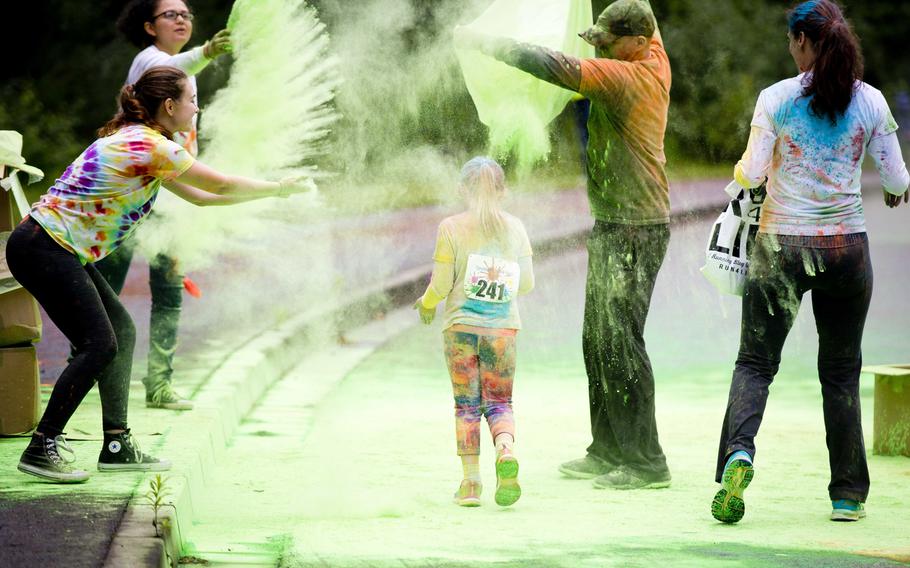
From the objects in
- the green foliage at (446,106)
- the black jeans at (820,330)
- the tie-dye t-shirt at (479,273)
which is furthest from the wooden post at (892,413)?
the green foliage at (446,106)

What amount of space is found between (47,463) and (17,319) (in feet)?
4.07

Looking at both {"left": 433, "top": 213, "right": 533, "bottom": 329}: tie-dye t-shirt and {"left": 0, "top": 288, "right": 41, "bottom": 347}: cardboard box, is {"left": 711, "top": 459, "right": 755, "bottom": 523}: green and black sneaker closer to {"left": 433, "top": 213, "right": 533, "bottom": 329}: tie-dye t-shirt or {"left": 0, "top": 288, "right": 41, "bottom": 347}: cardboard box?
{"left": 433, "top": 213, "right": 533, "bottom": 329}: tie-dye t-shirt

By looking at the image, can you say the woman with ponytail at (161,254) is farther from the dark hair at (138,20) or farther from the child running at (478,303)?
the child running at (478,303)

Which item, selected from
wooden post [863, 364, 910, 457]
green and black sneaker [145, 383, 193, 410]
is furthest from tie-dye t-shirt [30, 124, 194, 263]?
wooden post [863, 364, 910, 457]

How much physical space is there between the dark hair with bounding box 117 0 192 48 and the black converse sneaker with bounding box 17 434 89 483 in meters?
2.61

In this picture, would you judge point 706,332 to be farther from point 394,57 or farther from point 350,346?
point 394,57

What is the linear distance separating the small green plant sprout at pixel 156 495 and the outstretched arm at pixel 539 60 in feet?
7.15

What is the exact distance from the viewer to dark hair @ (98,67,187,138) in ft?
18.3

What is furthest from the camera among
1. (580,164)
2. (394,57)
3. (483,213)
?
(580,164)

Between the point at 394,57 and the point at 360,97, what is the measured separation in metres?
0.38

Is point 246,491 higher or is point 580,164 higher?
point 580,164

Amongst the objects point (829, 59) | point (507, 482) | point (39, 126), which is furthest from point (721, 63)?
point (507, 482)

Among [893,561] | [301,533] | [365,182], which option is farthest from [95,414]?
[365,182]

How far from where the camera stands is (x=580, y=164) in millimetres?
23500
